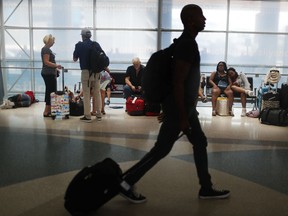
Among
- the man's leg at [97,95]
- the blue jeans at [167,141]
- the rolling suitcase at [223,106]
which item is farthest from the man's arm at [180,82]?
the rolling suitcase at [223,106]

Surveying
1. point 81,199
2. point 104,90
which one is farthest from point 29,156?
point 104,90

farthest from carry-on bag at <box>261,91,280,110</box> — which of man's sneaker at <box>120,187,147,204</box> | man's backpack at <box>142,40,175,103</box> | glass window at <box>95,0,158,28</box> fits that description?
man's backpack at <box>142,40,175,103</box>

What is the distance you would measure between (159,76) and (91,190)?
3.11 ft

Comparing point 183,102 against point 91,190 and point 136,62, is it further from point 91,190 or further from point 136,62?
point 136,62

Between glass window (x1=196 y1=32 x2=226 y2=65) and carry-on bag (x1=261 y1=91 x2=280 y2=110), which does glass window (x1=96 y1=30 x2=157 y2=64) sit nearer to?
glass window (x1=196 y1=32 x2=226 y2=65)

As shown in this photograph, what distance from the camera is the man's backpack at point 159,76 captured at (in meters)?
2.62

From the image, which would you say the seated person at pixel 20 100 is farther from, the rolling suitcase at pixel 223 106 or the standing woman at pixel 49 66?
the rolling suitcase at pixel 223 106

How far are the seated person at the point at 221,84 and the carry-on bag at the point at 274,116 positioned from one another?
1.04m

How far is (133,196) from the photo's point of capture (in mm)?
2924

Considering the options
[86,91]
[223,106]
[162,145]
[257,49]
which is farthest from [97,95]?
[257,49]

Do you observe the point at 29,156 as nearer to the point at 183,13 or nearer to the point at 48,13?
the point at 183,13

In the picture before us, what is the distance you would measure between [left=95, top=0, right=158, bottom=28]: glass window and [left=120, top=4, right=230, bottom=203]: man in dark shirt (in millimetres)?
8808

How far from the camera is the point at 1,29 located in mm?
11336

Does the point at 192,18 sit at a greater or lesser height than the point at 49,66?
greater
